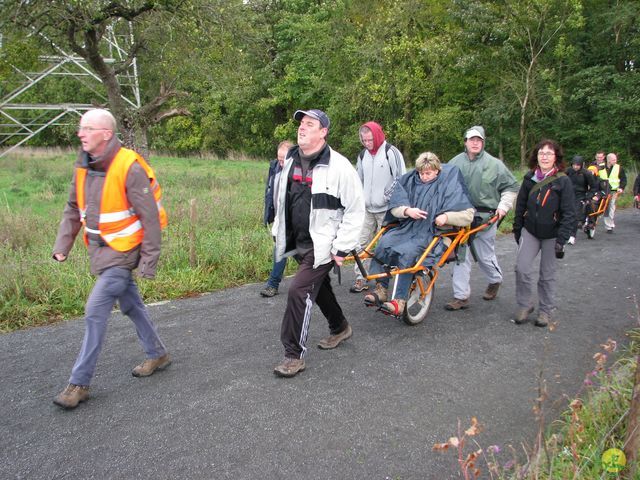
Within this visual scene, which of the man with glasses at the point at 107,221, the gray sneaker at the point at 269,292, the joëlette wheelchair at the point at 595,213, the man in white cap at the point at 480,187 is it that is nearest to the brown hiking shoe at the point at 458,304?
the man in white cap at the point at 480,187

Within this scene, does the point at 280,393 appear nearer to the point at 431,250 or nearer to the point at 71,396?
the point at 71,396

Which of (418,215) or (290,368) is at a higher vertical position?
(418,215)

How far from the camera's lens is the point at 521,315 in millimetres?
5582

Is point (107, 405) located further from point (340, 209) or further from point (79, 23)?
point (79, 23)

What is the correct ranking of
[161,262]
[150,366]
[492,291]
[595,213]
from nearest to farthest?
[150,366] < [492,291] < [161,262] < [595,213]

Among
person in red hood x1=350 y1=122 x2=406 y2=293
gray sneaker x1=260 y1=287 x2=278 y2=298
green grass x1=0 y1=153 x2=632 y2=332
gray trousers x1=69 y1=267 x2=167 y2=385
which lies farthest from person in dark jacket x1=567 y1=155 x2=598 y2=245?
gray trousers x1=69 y1=267 x2=167 y2=385

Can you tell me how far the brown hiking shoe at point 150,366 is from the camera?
4258 millimetres

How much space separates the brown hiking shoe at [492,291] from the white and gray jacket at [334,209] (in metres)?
2.87

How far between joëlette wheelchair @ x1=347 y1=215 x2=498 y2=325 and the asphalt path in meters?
0.19

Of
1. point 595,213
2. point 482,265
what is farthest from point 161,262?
point 595,213

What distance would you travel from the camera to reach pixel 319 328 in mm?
5414

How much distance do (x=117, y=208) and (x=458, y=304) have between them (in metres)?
3.99

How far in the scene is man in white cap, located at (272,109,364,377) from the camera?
165 inches

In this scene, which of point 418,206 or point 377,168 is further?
point 377,168
